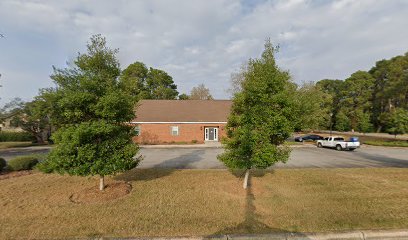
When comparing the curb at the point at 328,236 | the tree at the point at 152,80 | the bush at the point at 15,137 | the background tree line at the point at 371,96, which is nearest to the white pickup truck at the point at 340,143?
the curb at the point at 328,236

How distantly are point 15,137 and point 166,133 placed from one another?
25398 millimetres

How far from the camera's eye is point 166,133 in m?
27.8

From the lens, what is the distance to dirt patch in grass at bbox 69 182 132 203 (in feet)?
24.0

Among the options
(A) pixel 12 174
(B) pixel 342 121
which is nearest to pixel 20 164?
(A) pixel 12 174

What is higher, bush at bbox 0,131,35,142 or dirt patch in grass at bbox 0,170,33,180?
bush at bbox 0,131,35,142

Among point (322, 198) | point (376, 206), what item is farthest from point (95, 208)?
point (376, 206)

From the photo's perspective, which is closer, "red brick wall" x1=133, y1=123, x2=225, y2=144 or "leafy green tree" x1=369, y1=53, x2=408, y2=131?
"red brick wall" x1=133, y1=123, x2=225, y2=144

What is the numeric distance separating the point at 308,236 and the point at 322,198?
3044 mm

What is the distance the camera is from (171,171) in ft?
37.6

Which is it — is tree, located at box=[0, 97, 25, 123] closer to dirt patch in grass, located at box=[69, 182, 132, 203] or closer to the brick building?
the brick building

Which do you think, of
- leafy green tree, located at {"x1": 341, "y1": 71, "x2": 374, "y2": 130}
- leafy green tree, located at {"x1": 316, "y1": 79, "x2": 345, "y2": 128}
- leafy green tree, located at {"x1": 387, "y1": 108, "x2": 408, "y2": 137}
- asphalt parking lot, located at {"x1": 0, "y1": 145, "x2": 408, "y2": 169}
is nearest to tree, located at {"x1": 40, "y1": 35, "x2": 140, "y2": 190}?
asphalt parking lot, located at {"x1": 0, "y1": 145, "x2": 408, "y2": 169}

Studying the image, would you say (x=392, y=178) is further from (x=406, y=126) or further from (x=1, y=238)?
(x=406, y=126)

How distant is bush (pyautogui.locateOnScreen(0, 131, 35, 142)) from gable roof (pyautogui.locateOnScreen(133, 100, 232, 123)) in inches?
755

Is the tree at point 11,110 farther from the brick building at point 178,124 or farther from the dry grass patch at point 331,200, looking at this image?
the dry grass patch at point 331,200
